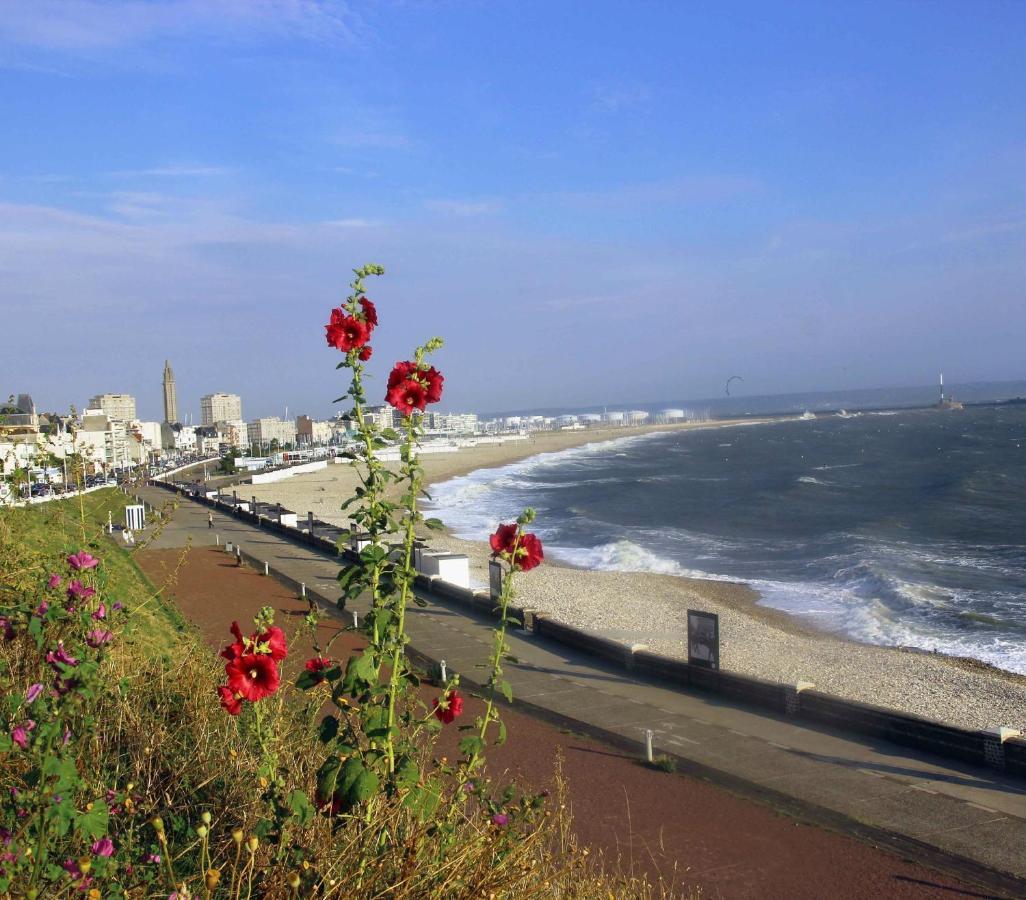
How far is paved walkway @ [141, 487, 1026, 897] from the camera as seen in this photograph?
750cm

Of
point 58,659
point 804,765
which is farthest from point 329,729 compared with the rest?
point 804,765

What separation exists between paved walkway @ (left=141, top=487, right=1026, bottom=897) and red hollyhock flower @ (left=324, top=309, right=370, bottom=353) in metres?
4.00

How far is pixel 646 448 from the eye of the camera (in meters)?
122

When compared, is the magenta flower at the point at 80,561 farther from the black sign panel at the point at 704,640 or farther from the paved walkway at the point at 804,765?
the black sign panel at the point at 704,640

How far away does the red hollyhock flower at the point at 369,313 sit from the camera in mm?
3479

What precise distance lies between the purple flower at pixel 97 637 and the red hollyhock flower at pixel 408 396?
1.39 metres

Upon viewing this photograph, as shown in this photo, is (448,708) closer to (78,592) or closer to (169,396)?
(78,592)

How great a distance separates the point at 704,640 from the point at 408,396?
9.85m

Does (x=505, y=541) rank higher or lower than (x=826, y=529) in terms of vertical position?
higher

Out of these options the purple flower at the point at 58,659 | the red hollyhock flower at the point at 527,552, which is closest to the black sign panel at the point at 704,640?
the red hollyhock flower at the point at 527,552

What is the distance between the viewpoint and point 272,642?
9.69 feet

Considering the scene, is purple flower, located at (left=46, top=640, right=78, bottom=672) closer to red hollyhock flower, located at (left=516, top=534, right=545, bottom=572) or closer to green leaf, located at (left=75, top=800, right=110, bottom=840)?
green leaf, located at (left=75, top=800, right=110, bottom=840)

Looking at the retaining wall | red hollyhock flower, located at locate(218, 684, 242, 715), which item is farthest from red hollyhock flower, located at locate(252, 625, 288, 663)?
the retaining wall

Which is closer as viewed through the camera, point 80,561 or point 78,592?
point 78,592
